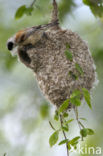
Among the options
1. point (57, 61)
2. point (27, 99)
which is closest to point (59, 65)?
point (57, 61)

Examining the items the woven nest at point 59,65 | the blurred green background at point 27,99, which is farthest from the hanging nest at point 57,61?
the blurred green background at point 27,99

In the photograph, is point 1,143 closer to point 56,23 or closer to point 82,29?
point 82,29

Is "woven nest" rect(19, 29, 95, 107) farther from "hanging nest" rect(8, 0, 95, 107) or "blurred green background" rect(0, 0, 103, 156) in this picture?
"blurred green background" rect(0, 0, 103, 156)

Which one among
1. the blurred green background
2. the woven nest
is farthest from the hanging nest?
the blurred green background

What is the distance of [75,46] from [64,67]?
19 centimetres

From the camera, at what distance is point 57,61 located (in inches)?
83.7

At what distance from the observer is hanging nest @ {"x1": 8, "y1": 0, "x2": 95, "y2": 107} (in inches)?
81.4

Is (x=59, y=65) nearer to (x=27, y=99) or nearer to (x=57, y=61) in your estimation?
(x=57, y=61)

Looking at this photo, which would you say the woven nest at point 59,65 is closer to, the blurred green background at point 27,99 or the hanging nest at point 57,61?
the hanging nest at point 57,61

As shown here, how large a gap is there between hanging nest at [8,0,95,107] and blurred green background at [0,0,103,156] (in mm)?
1161

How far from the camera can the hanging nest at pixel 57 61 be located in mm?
2068

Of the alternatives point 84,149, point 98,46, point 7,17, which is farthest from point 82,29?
point 84,149

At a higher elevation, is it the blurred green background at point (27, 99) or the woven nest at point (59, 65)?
the blurred green background at point (27, 99)

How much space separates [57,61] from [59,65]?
0.03 metres
